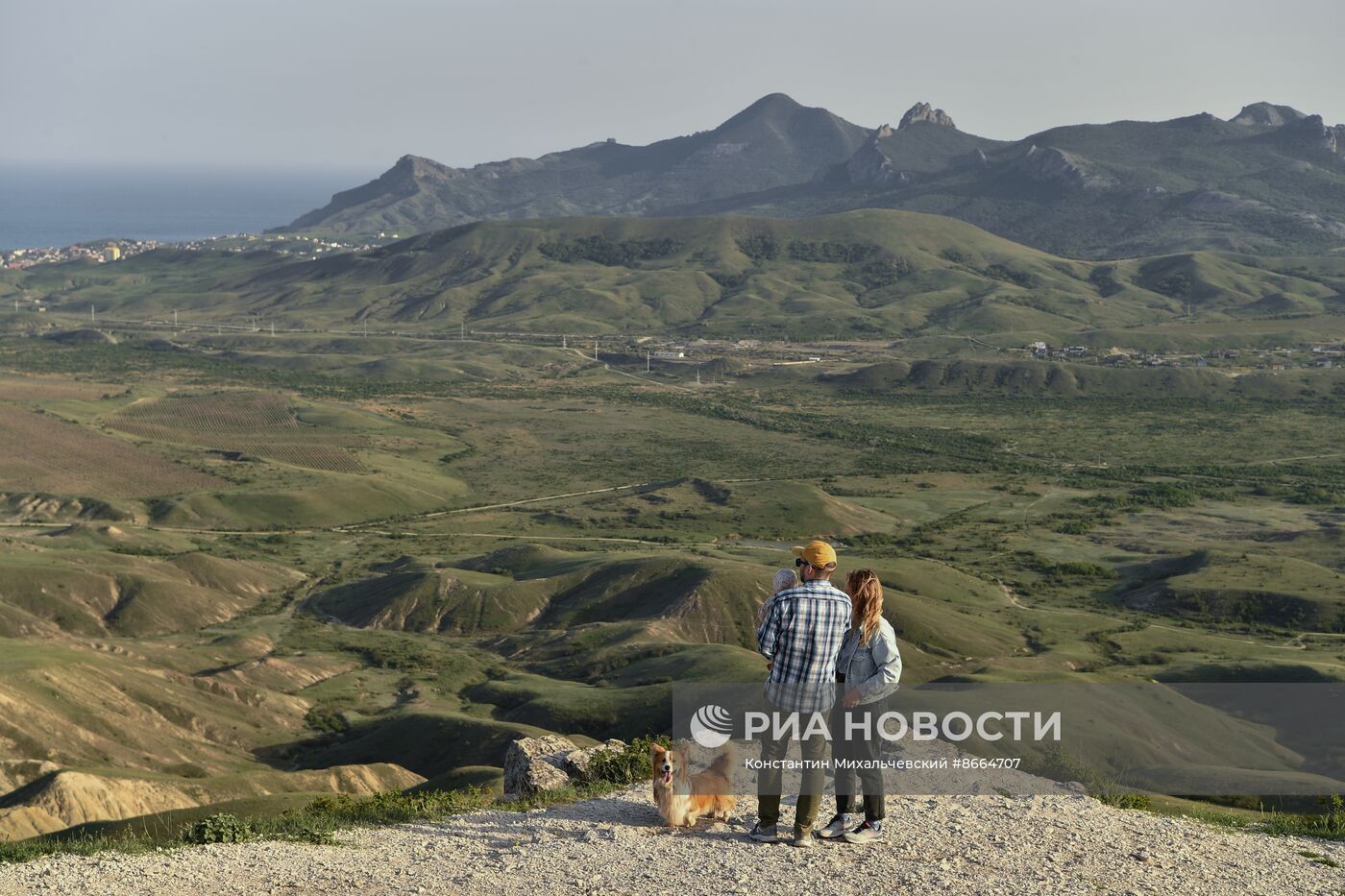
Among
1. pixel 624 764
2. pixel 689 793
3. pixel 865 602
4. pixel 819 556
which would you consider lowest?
pixel 624 764

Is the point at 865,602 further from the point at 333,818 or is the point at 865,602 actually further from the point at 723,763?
the point at 333,818

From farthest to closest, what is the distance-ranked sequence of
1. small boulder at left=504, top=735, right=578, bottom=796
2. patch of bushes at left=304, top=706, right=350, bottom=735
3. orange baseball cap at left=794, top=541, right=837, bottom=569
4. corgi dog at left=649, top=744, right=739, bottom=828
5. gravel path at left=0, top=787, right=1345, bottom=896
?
patch of bushes at left=304, top=706, right=350, bottom=735
small boulder at left=504, top=735, right=578, bottom=796
corgi dog at left=649, top=744, right=739, bottom=828
gravel path at left=0, top=787, right=1345, bottom=896
orange baseball cap at left=794, top=541, right=837, bottom=569

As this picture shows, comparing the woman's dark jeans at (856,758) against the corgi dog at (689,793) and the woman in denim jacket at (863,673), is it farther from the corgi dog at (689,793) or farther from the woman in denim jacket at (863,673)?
the corgi dog at (689,793)

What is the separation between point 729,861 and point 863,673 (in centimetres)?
296

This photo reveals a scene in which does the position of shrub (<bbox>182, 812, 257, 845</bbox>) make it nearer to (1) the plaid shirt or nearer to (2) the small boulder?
(2) the small boulder

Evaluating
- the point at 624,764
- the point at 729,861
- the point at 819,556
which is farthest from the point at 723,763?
the point at 624,764

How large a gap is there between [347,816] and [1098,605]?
272 feet

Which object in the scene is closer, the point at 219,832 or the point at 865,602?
the point at 865,602

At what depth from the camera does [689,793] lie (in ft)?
59.3

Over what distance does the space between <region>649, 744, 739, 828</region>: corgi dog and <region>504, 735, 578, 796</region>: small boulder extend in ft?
17.0

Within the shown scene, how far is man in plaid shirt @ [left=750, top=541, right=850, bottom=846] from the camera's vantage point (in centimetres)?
1609

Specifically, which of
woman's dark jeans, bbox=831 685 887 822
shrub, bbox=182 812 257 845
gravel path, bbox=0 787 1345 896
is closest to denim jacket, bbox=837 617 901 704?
woman's dark jeans, bbox=831 685 887 822

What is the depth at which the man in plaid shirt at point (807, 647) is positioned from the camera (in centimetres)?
1609

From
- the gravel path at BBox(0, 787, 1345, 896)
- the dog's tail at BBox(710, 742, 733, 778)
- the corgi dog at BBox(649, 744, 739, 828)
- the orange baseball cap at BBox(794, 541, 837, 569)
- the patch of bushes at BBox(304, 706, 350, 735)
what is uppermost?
the orange baseball cap at BBox(794, 541, 837, 569)
